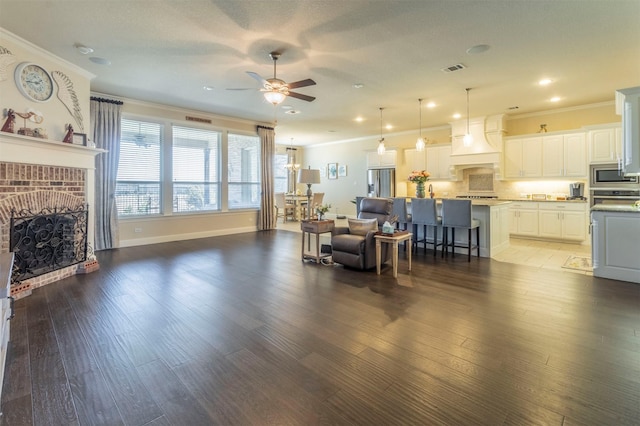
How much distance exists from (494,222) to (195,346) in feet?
17.3

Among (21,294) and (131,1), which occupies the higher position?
(131,1)

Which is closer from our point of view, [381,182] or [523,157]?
[523,157]

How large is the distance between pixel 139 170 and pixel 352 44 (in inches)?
205

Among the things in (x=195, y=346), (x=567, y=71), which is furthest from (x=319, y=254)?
(x=567, y=71)

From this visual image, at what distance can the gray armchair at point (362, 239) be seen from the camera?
4508 mm

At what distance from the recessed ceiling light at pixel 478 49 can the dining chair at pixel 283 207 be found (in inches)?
285

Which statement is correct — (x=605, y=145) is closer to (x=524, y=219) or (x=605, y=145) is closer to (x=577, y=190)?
(x=577, y=190)

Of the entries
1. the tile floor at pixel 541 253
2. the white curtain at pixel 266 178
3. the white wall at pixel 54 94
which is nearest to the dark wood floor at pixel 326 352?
the tile floor at pixel 541 253

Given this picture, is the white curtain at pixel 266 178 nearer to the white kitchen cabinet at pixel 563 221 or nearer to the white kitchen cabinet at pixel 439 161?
the white kitchen cabinet at pixel 439 161

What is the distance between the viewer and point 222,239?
7.27 meters

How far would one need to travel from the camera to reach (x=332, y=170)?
11867 mm

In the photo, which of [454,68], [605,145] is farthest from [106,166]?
[605,145]

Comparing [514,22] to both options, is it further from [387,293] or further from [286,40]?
[387,293]

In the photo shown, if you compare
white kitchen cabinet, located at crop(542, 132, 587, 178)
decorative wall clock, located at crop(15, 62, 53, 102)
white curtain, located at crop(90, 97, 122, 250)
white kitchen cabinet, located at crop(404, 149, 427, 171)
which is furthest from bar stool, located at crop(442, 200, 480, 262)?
white curtain, located at crop(90, 97, 122, 250)
